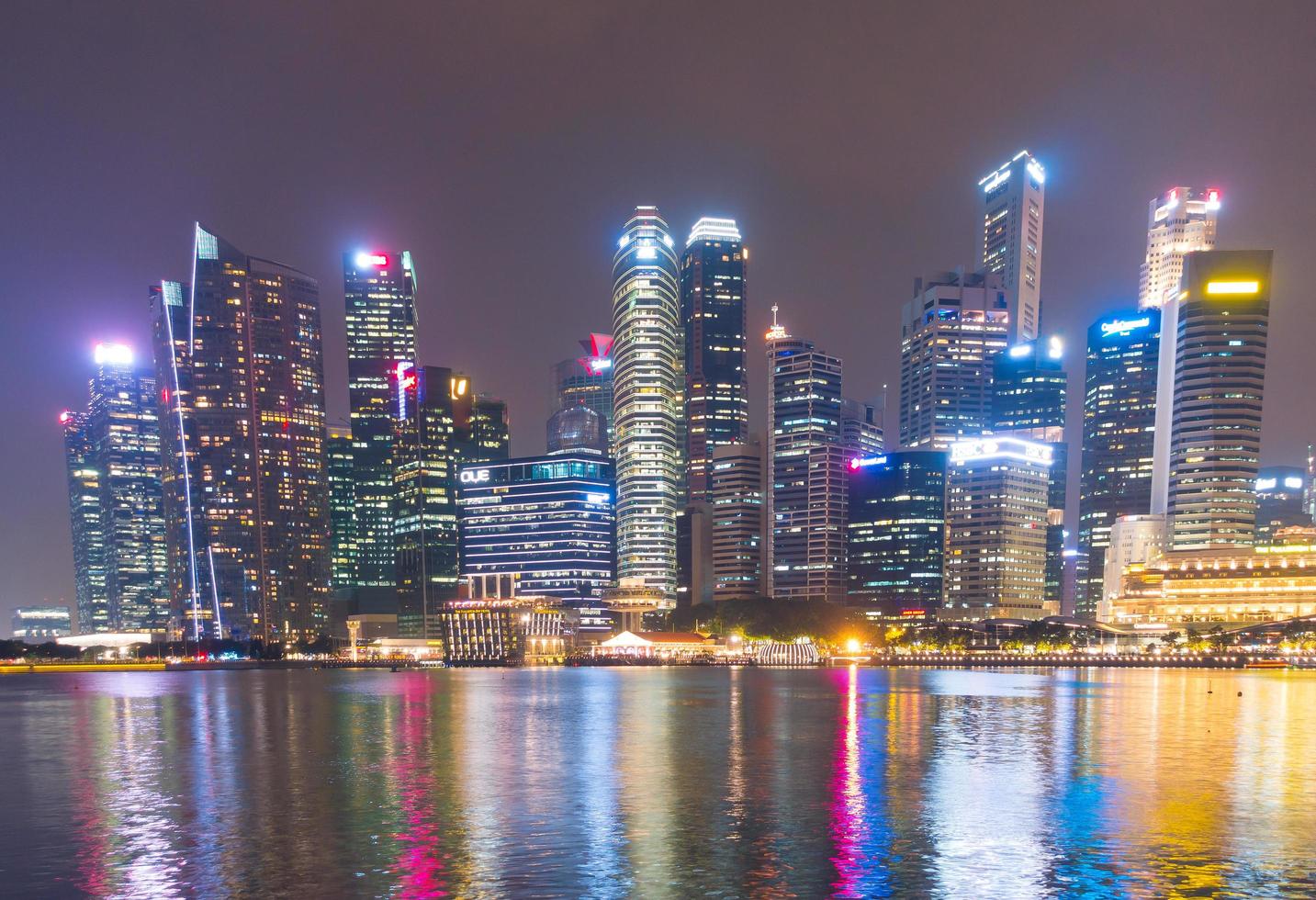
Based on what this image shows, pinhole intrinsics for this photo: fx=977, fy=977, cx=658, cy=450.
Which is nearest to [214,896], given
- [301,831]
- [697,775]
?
[301,831]

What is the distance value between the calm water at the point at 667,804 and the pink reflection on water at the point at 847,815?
0.17 meters

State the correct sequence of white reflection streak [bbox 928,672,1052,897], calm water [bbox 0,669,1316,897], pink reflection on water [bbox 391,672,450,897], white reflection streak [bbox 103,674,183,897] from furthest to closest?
calm water [bbox 0,669,1316,897], white reflection streak [bbox 103,674,183,897], white reflection streak [bbox 928,672,1052,897], pink reflection on water [bbox 391,672,450,897]

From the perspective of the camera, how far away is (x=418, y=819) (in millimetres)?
40438

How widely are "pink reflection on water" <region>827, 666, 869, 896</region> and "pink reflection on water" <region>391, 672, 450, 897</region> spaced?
41.7 feet

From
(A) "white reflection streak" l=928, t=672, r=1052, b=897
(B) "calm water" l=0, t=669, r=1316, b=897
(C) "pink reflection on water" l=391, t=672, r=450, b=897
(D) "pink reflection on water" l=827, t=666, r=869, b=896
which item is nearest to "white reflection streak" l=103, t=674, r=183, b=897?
(B) "calm water" l=0, t=669, r=1316, b=897

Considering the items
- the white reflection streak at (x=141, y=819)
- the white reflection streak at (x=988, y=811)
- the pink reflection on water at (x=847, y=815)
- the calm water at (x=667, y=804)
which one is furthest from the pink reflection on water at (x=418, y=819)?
the white reflection streak at (x=988, y=811)

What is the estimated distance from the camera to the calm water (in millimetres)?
31641

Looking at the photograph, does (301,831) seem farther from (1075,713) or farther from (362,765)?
(1075,713)

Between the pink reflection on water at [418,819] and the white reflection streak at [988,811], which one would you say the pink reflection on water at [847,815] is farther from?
the pink reflection on water at [418,819]

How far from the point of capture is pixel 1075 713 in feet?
289

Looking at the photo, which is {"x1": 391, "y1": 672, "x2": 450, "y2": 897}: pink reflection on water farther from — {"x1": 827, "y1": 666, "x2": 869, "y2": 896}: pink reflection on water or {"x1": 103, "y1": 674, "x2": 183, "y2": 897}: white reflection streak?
{"x1": 827, "y1": 666, "x2": 869, "y2": 896}: pink reflection on water

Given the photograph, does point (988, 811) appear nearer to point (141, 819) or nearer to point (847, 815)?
point (847, 815)

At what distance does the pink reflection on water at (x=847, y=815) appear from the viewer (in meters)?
31.7

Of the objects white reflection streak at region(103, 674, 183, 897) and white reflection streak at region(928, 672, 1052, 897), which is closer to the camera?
white reflection streak at region(928, 672, 1052, 897)
